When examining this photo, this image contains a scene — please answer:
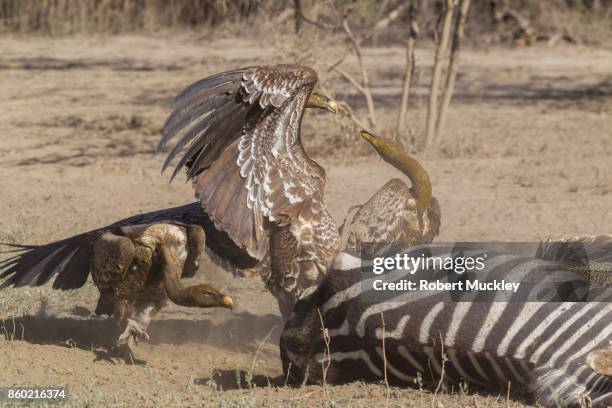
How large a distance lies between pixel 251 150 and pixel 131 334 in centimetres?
115

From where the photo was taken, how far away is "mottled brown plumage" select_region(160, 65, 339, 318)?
5.47 metres

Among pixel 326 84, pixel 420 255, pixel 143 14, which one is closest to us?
pixel 420 255

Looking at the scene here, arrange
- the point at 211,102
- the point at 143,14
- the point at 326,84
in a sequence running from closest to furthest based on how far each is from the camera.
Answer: the point at 211,102 < the point at 326,84 < the point at 143,14

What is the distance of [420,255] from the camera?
4973mm

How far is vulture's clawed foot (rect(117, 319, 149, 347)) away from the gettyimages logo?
53.8 inches

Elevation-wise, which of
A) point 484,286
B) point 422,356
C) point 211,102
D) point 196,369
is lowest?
point 196,369

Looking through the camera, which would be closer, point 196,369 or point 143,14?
point 196,369

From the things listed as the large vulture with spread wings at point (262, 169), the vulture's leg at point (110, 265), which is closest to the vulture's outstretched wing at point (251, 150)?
the large vulture with spread wings at point (262, 169)

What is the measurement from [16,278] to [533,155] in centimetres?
622

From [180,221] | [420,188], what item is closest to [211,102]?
[180,221]

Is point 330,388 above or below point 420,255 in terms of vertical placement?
below

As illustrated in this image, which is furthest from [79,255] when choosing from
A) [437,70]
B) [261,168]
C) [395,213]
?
[437,70]

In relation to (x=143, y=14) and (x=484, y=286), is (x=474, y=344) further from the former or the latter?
(x=143, y=14)

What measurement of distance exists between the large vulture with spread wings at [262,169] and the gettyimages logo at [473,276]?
2.09ft
